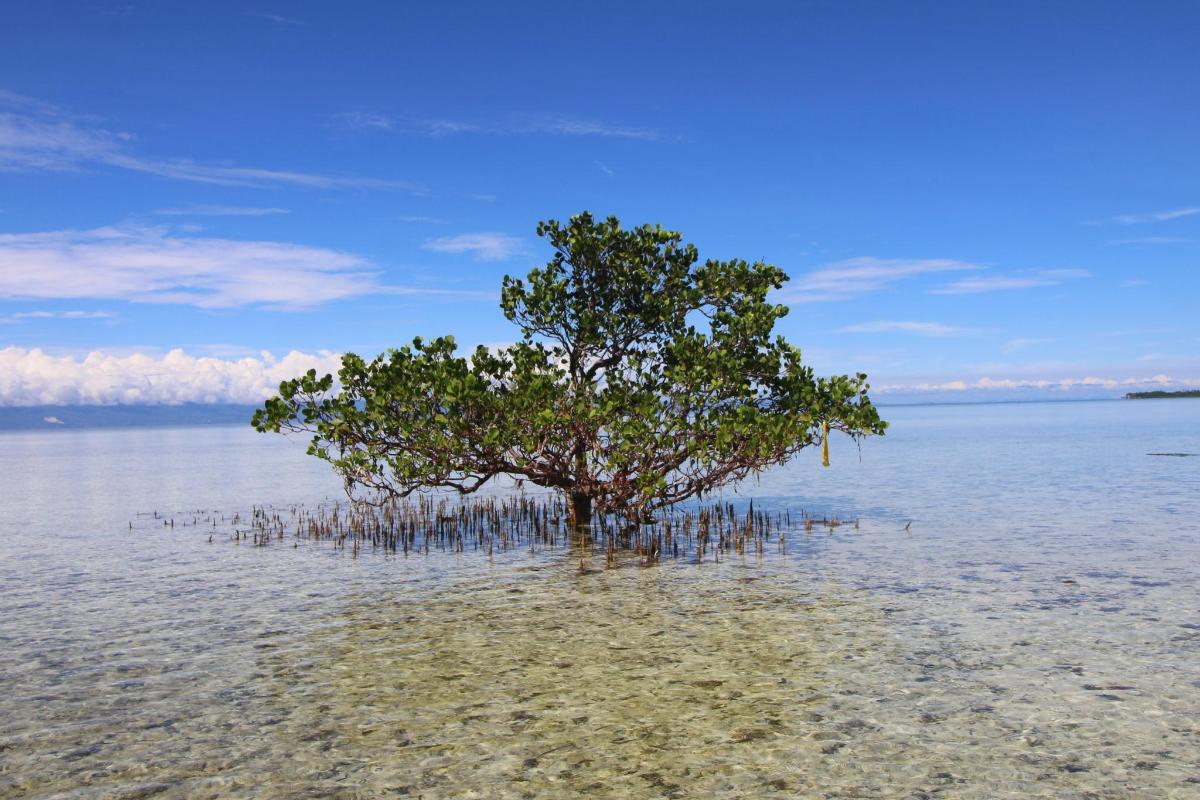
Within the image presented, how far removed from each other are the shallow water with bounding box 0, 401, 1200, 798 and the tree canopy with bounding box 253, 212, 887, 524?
8.70ft

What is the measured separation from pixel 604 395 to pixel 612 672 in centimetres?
1082

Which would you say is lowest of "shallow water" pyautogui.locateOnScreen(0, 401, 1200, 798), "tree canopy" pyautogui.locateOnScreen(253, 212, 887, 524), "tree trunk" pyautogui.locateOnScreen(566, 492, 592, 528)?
"shallow water" pyautogui.locateOnScreen(0, 401, 1200, 798)

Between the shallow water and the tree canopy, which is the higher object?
the tree canopy

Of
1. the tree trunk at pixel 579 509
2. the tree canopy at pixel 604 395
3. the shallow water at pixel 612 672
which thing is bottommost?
the shallow water at pixel 612 672

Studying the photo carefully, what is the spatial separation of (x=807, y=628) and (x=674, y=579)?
496cm

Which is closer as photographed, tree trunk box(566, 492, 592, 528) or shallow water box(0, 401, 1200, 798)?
shallow water box(0, 401, 1200, 798)

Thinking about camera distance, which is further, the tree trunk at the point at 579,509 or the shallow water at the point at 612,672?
the tree trunk at the point at 579,509

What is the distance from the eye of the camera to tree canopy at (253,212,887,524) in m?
21.5

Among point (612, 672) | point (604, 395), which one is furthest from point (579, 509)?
point (612, 672)

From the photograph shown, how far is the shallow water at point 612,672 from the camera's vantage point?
847 centimetres

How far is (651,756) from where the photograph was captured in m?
8.82

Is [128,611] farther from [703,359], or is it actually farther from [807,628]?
[703,359]

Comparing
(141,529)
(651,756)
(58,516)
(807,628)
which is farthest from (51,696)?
(58,516)

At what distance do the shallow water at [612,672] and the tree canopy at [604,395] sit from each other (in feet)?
8.70
